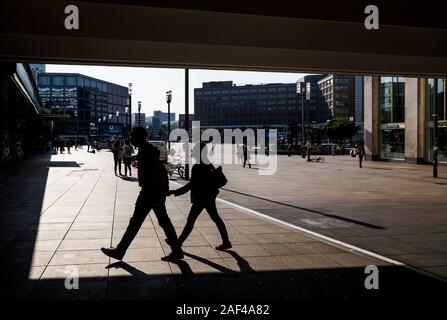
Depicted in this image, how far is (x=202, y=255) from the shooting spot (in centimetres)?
701

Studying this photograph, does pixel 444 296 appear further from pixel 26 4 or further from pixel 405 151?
pixel 405 151

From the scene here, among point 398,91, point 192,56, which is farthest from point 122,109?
point 192,56

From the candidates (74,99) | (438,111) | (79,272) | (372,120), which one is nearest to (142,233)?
(79,272)

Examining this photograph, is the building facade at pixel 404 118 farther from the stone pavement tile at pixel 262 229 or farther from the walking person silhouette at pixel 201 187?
the walking person silhouette at pixel 201 187

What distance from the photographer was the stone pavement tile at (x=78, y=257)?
654 cm

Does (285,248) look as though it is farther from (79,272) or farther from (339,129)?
(339,129)

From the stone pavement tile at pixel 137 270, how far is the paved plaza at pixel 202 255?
1 cm

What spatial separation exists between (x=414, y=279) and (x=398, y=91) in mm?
35881

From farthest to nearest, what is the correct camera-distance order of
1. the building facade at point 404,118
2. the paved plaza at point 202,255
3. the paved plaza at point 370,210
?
the building facade at point 404,118
the paved plaza at point 370,210
the paved plaza at point 202,255

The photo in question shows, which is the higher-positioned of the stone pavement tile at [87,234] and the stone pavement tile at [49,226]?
the stone pavement tile at [49,226]

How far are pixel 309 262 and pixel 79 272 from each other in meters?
3.33

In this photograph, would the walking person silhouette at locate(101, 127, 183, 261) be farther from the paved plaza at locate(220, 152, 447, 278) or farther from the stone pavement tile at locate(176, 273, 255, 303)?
the paved plaza at locate(220, 152, 447, 278)

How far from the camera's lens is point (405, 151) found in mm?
35344

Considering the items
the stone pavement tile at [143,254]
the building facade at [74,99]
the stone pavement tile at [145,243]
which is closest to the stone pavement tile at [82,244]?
the stone pavement tile at [145,243]
